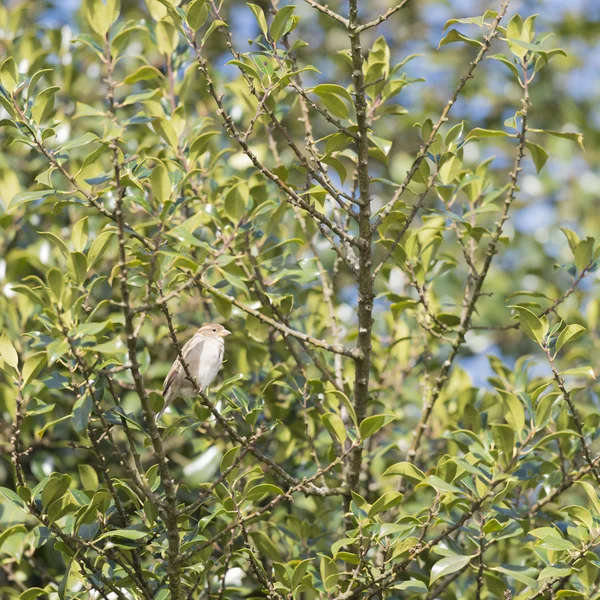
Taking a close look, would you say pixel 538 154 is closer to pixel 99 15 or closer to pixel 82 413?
pixel 99 15

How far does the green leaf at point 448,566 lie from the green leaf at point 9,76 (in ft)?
6.46

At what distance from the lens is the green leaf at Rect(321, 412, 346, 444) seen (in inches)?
104

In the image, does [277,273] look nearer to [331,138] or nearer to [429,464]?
[331,138]

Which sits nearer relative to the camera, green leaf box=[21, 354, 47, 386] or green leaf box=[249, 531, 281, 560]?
green leaf box=[21, 354, 47, 386]

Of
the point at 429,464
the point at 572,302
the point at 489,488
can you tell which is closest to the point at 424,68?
the point at 572,302

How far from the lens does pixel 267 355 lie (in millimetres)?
3580

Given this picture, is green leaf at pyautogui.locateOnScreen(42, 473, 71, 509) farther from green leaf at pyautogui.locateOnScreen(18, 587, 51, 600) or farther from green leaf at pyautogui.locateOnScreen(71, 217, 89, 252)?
green leaf at pyautogui.locateOnScreen(71, 217, 89, 252)

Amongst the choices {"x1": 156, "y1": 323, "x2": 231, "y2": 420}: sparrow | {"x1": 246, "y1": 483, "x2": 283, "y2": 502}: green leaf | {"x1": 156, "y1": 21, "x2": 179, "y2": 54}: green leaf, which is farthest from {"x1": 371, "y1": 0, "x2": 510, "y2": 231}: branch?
{"x1": 156, "y1": 21, "x2": 179, "y2": 54}: green leaf

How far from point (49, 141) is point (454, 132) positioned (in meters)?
2.38

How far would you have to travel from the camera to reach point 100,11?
2.96 m

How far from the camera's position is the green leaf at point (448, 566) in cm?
245

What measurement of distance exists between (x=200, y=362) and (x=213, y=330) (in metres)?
0.19

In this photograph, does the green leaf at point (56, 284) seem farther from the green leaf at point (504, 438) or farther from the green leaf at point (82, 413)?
the green leaf at point (504, 438)

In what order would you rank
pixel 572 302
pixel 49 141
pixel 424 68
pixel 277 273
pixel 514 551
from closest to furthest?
pixel 277 273 < pixel 514 551 < pixel 49 141 < pixel 572 302 < pixel 424 68
